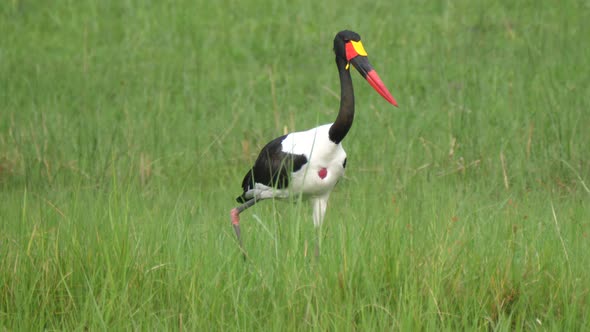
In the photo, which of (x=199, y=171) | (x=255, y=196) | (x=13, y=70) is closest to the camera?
(x=255, y=196)

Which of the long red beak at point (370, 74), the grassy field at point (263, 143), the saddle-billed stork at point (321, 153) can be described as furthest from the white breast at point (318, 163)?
the long red beak at point (370, 74)

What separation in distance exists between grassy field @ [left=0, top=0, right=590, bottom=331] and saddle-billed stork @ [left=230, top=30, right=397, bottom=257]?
0.17m

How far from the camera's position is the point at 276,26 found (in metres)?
10.6

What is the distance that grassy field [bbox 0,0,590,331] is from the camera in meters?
3.63

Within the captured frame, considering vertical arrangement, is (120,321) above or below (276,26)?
below

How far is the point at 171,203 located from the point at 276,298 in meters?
2.15

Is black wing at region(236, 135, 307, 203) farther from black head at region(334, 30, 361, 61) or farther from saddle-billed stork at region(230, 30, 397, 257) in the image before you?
black head at region(334, 30, 361, 61)

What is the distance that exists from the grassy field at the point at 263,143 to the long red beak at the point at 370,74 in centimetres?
56

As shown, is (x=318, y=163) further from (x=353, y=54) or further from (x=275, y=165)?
(x=353, y=54)

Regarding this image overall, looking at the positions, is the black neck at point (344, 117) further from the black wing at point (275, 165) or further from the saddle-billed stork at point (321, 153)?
the black wing at point (275, 165)

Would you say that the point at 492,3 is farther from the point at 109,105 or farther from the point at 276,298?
the point at 276,298

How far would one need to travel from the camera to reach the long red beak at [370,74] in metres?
4.73

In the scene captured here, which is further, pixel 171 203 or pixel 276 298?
pixel 171 203

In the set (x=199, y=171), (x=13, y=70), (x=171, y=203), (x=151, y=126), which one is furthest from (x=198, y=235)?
(x=13, y=70)
